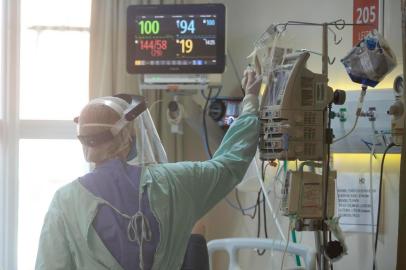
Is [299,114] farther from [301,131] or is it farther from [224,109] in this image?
[224,109]

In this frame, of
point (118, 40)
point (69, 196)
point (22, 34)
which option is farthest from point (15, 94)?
point (69, 196)

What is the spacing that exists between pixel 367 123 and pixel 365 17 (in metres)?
0.47

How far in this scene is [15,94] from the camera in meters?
2.58

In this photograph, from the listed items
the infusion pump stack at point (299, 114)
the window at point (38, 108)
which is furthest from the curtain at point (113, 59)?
the infusion pump stack at point (299, 114)

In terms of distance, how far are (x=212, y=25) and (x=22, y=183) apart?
133 centimetres

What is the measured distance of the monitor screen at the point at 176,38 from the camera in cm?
213

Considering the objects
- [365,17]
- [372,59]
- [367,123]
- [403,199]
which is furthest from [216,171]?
[365,17]

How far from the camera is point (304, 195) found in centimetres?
159

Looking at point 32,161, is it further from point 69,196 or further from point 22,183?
point 69,196

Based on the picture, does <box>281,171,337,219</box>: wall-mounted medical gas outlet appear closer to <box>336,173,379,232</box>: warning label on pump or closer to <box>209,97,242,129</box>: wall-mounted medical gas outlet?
<box>336,173,379,232</box>: warning label on pump

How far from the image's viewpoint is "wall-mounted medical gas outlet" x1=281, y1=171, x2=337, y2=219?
5.20ft

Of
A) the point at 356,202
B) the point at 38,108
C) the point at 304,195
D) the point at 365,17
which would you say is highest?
the point at 365,17

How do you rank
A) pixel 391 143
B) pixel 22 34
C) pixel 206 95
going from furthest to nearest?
pixel 22 34
pixel 206 95
pixel 391 143

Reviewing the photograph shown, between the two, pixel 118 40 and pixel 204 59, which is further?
pixel 118 40
